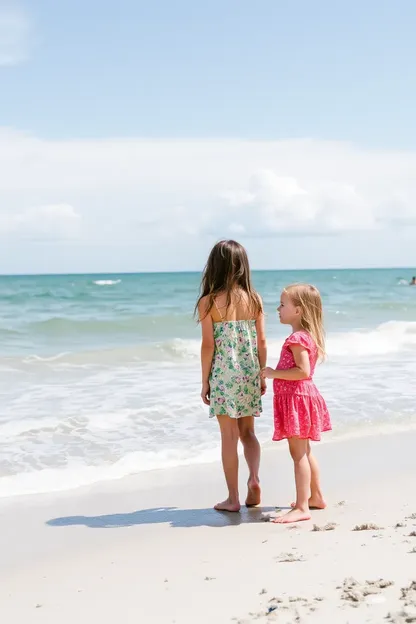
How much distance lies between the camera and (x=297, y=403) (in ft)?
14.9

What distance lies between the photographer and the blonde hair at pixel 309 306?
14.8ft

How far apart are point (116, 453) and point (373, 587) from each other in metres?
3.56

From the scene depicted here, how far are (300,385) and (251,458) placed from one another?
2.08ft

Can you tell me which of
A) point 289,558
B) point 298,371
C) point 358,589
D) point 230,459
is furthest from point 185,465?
point 358,589

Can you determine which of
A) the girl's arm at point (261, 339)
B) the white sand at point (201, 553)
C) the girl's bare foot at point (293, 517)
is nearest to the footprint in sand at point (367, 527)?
the white sand at point (201, 553)

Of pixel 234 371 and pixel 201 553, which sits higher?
pixel 234 371

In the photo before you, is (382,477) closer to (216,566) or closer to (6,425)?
(216,566)

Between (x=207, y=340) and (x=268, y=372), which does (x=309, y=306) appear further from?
(x=207, y=340)

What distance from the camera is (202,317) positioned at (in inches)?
184

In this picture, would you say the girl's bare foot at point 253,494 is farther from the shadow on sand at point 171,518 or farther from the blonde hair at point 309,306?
the blonde hair at point 309,306

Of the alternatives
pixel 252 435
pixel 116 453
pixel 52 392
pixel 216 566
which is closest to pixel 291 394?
pixel 252 435

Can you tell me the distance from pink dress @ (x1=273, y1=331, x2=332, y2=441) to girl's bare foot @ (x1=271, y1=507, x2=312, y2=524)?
434 millimetres

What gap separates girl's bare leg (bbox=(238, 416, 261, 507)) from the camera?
4.83 metres

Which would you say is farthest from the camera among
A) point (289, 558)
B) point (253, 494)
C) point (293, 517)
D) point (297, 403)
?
point (253, 494)
